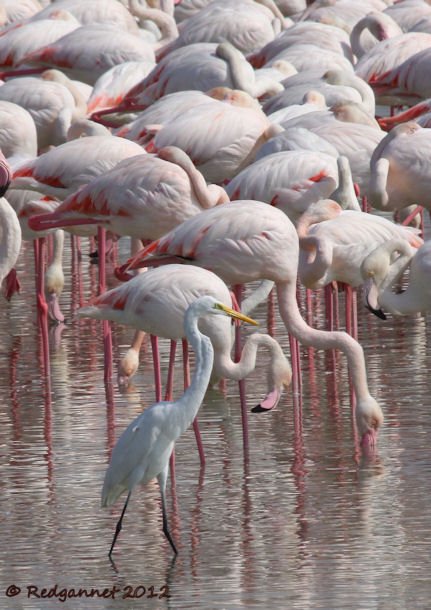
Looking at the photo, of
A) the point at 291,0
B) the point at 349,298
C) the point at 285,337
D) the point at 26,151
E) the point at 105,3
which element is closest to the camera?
the point at 349,298

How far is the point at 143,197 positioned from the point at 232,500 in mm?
2811

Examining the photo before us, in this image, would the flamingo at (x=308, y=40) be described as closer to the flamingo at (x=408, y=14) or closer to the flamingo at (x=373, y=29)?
the flamingo at (x=373, y=29)

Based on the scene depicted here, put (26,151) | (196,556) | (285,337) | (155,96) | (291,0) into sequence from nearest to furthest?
1. (196,556)
2. (285,337)
3. (26,151)
4. (155,96)
5. (291,0)

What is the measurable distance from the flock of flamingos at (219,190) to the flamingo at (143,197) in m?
0.01

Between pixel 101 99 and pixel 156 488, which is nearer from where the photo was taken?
pixel 156 488

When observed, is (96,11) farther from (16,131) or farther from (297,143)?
(297,143)

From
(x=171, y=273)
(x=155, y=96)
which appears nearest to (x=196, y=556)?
(x=171, y=273)

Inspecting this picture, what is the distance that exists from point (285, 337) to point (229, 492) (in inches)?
118

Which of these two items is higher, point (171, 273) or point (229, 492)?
point (171, 273)

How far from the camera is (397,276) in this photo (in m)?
8.41

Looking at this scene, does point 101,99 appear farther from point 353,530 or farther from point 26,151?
point 353,530

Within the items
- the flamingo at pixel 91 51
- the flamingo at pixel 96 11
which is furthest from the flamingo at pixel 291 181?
the flamingo at pixel 96 11

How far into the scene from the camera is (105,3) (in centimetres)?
1955

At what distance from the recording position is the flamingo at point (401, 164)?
10266 millimetres
